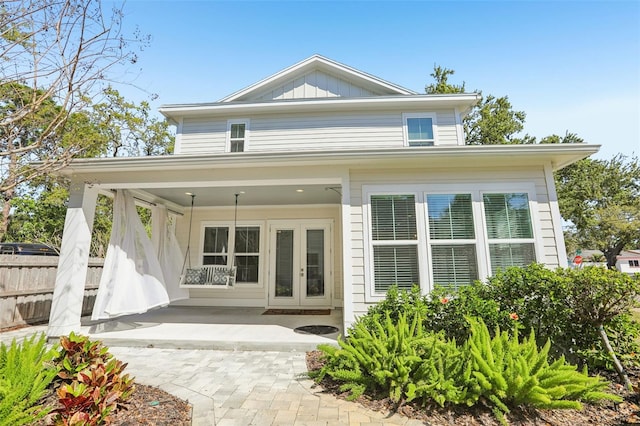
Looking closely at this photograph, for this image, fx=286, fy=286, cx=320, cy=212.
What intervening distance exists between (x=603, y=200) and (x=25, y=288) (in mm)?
26833

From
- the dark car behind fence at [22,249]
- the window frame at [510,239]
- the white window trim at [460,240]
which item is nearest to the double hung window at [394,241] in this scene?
the white window trim at [460,240]

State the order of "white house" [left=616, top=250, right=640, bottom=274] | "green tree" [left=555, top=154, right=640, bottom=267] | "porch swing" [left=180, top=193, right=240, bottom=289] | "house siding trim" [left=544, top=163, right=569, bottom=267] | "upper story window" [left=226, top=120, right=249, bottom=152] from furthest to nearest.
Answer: "white house" [left=616, top=250, right=640, bottom=274]
"green tree" [left=555, top=154, right=640, bottom=267]
"upper story window" [left=226, top=120, right=249, bottom=152]
"porch swing" [left=180, top=193, right=240, bottom=289]
"house siding trim" [left=544, top=163, right=569, bottom=267]

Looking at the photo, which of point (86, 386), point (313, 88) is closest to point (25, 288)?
point (86, 386)

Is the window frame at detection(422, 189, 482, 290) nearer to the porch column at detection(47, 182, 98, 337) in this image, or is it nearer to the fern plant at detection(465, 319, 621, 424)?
the fern plant at detection(465, 319, 621, 424)

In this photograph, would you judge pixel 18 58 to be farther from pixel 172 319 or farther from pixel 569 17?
A: pixel 569 17

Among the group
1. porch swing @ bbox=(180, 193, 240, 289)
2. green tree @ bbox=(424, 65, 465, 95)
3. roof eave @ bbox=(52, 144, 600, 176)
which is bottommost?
porch swing @ bbox=(180, 193, 240, 289)

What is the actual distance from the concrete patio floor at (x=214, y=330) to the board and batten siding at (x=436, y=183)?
1.12m

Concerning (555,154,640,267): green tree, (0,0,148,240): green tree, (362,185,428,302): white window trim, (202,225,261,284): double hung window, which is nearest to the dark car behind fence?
(202,225,261,284): double hung window

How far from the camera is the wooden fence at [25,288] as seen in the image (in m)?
5.14

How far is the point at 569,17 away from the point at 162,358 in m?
8.26

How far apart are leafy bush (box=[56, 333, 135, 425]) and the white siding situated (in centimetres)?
717

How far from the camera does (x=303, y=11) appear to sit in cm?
569

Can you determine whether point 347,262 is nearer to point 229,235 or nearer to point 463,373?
point 463,373

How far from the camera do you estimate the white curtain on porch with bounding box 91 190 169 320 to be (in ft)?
15.3
